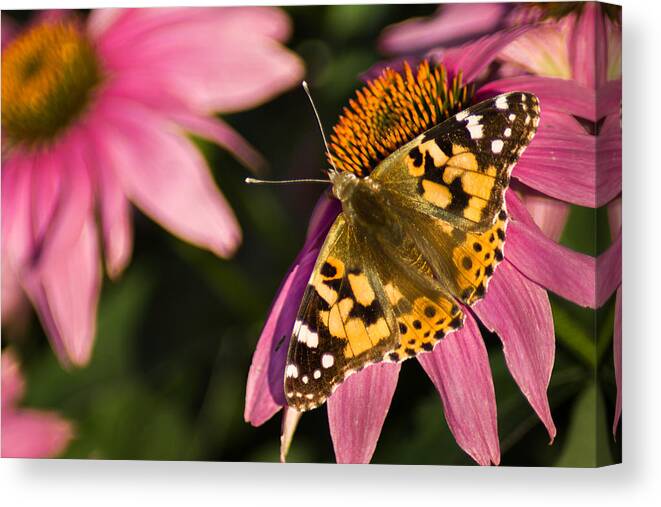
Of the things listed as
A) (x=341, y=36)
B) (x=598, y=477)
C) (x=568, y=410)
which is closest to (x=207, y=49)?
(x=341, y=36)

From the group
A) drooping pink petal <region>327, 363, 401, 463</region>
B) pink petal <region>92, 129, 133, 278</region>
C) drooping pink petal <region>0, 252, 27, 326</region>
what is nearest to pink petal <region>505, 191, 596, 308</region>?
drooping pink petal <region>327, 363, 401, 463</region>

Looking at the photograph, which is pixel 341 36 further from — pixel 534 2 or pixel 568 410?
pixel 568 410

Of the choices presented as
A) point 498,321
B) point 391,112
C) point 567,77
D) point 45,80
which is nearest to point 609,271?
point 498,321

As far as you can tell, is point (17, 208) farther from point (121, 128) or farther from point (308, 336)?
point (308, 336)

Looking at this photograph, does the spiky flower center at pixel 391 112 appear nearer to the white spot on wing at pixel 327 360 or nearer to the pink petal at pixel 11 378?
the white spot on wing at pixel 327 360

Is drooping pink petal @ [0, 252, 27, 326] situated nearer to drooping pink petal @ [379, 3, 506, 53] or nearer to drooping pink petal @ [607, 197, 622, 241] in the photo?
drooping pink petal @ [379, 3, 506, 53]

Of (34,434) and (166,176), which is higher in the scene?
(166,176)
